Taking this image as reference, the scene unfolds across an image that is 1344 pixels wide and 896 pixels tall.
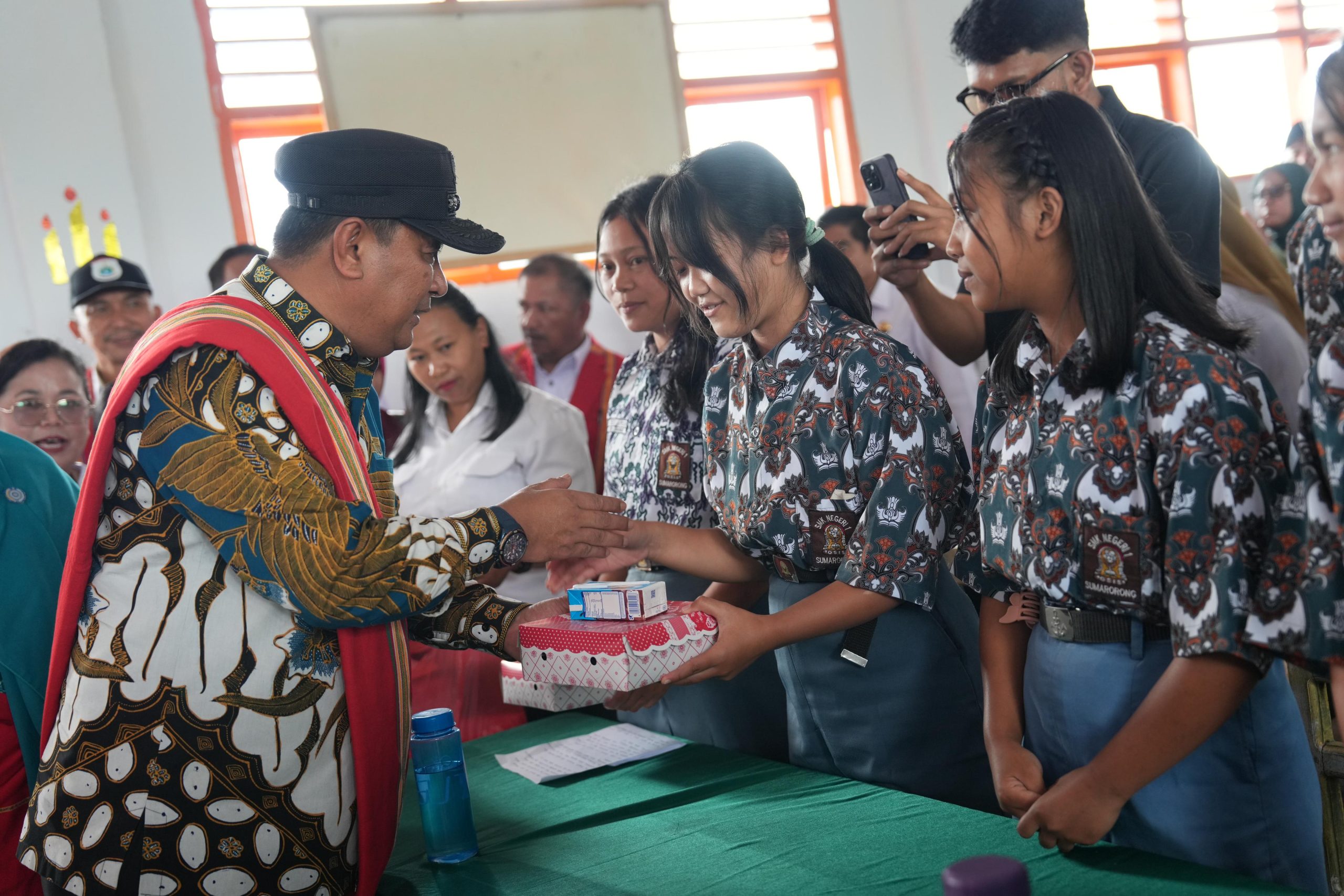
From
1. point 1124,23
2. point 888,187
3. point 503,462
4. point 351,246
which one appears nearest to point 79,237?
point 503,462

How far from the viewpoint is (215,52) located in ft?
17.6

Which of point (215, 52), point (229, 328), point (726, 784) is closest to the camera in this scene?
point (229, 328)

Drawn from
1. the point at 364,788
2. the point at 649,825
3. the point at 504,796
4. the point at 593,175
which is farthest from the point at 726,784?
the point at 593,175

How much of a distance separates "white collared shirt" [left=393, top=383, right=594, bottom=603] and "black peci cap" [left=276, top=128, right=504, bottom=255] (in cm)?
160

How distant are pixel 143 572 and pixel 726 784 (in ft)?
2.77

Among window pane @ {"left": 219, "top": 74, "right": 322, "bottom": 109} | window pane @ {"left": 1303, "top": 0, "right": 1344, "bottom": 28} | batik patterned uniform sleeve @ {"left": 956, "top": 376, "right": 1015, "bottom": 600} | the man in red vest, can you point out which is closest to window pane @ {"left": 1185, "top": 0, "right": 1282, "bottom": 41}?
window pane @ {"left": 1303, "top": 0, "right": 1344, "bottom": 28}

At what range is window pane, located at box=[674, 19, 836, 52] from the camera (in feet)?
20.6

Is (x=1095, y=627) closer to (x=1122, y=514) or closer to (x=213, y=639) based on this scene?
(x=1122, y=514)

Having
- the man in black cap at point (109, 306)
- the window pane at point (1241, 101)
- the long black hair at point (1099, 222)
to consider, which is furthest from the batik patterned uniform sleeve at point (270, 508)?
the window pane at point (1241, 101)

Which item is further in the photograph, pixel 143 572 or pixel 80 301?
pixel 80 301

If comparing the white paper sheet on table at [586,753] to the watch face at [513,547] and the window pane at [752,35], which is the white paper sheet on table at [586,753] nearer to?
the watch face at [513,547]

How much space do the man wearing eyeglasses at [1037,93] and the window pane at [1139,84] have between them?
5678 mm

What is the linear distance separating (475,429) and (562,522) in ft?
5.72

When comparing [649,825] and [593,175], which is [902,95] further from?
[649,825]
